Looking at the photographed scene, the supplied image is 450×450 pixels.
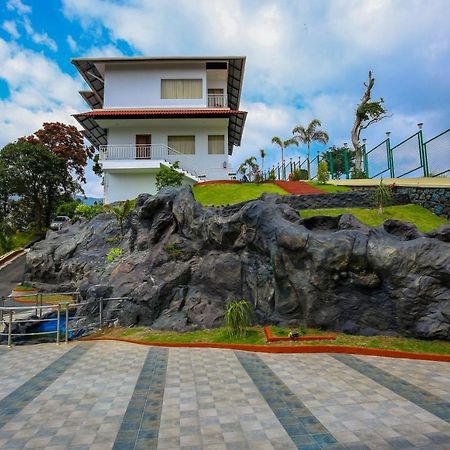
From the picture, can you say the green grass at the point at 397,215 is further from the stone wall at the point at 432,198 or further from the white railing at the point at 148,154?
the white railing at the point at 148,154

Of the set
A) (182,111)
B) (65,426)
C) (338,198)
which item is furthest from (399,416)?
(182,111)

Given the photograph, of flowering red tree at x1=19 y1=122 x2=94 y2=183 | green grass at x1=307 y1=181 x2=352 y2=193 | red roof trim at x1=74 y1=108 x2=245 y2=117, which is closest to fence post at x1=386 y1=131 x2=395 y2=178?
green grass at x1=307 y1=181 x2=352 y2=193

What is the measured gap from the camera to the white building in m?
27.7

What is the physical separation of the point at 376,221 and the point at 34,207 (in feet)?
105

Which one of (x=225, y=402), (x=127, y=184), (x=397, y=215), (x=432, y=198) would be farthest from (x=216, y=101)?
(x=225, y=402)

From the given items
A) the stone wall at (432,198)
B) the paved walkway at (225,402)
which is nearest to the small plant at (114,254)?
the paved walkway at (225,402)

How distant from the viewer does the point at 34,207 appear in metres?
33.7

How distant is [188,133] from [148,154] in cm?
394

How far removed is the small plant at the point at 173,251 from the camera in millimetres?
12203

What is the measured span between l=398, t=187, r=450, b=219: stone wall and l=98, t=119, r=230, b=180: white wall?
1562 cm

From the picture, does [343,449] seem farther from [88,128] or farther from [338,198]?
[88,128]

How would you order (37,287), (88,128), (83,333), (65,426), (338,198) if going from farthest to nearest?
(88,128) < (37,287) < (338,198) < (83,333) < (65,426)

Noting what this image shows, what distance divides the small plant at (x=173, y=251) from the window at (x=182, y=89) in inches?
835

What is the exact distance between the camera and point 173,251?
12.3 meters
